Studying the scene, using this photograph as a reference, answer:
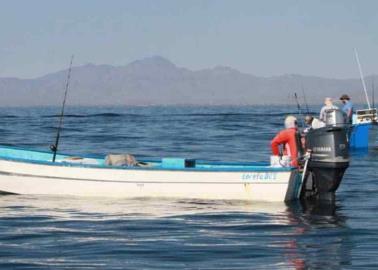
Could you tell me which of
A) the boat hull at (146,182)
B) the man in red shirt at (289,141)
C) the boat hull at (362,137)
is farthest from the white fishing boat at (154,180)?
the boat hull at (362,137)

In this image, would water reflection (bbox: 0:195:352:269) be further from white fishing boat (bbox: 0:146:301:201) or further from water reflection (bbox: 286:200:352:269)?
white fishing boat (bbox: 0:146:301:201)

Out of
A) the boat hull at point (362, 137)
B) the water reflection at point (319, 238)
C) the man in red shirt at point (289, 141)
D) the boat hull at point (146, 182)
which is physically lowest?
the water reflection at point (319, 238)

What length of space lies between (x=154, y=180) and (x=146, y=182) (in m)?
0.20

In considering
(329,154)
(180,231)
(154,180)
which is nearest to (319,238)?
(180,231)

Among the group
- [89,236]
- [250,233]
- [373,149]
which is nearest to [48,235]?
[89,236]

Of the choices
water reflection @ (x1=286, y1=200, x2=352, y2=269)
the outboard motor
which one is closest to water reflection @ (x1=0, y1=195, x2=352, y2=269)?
water reflection @ (x1=286, y1=200, x2=352, y2=269)

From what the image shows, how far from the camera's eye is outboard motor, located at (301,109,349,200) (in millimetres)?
17109

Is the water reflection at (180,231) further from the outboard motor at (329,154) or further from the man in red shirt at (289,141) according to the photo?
the man in red shirt at (289,141)

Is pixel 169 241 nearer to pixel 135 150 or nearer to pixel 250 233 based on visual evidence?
pixel 250 233

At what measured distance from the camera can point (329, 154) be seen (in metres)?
17.1

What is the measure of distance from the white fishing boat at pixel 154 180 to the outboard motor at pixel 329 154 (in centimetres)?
57

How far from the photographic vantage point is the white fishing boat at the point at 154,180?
17.9m

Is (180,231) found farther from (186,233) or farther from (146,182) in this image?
(146,182)

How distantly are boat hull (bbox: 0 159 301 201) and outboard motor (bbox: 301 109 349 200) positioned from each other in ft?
1.88
